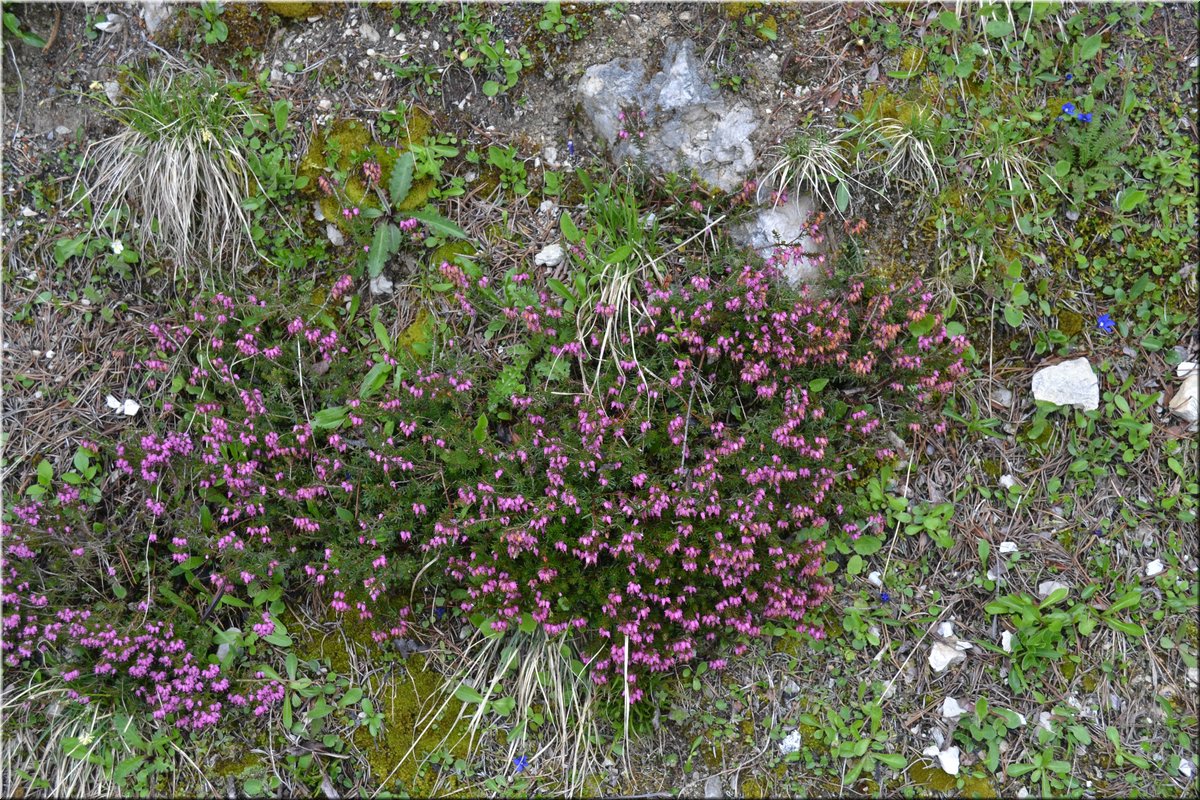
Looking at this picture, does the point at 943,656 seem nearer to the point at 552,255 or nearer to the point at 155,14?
the point at 552,255

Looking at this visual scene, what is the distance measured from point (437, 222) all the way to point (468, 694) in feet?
8.81

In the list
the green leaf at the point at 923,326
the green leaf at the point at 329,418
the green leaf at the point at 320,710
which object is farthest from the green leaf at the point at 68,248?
the green leaf at the point at 923,326

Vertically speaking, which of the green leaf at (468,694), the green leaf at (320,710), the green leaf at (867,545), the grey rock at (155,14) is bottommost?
the green leaf at (468,694)

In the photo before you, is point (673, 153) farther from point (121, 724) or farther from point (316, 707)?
point (121, 724)

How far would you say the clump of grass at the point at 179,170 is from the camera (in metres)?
4.75

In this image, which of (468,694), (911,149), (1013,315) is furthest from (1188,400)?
(468,694)

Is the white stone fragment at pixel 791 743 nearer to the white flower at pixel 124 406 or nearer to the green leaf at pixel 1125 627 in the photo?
the green leaf at pixel 1125 627

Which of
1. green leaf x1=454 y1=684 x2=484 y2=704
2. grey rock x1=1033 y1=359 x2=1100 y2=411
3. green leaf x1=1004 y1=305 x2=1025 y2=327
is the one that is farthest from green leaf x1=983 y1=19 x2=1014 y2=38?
green leaf x1=454 y1=684 x2=484 y2=704

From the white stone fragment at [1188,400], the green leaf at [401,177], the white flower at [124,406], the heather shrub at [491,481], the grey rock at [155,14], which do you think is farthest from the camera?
the grey rock at [155,14]

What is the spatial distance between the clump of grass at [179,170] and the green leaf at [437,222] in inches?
41.3

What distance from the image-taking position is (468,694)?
14.3 feet

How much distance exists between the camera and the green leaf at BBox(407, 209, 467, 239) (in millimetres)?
4727

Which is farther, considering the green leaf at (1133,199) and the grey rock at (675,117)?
the grey rock at (675,117)

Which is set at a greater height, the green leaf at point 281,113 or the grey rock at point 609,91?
the green leaf at point 281,113
